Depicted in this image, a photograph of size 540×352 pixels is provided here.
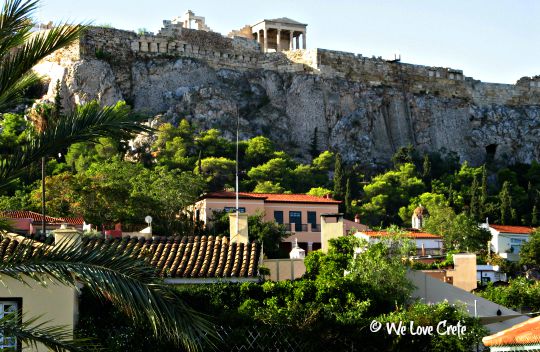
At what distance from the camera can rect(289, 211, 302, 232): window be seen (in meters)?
63.9

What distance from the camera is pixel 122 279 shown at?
11523 mm

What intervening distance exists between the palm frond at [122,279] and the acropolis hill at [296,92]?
69.9 metres

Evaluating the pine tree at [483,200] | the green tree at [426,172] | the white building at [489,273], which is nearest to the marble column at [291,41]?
the green tree at [426,172]

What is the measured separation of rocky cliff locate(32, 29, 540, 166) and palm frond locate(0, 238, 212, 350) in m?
70.4

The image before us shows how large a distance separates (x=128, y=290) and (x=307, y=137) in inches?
3092

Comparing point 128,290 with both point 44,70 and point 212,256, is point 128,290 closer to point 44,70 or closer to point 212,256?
point 212,256

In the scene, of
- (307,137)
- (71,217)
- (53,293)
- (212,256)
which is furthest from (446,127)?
(53,293)

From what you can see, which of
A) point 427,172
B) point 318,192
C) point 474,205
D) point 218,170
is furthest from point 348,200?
point 427,172

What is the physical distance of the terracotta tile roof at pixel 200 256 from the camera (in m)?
23.8

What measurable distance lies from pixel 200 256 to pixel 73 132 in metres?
12.6

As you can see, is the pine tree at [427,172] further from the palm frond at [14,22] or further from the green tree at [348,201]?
the palm frond at [14,22]

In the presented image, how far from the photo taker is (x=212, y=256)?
81.2ft

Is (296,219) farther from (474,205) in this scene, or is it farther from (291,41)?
(291,41)

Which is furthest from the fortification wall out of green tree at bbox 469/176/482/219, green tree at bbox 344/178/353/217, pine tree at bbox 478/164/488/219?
green tree at bbox 469/176/482/219
